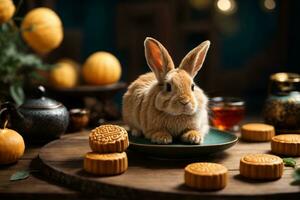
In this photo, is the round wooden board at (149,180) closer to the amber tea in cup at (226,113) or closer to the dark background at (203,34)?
the amber tea in cup at (226,113)

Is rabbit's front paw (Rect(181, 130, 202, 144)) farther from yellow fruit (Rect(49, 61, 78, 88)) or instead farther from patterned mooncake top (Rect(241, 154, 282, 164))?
yellow fruit (Rect(49, 61, 78, 88))

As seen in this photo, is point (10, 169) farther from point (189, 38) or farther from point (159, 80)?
point (189, 38)

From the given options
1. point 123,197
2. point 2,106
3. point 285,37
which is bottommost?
point 123,197

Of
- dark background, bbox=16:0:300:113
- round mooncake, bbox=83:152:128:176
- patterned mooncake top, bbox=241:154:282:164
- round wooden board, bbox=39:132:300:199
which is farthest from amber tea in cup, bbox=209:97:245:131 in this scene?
dark background, bbox=16:0:300:113

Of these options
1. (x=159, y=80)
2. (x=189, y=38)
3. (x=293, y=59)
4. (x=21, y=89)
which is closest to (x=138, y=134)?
(x=159, y=80)

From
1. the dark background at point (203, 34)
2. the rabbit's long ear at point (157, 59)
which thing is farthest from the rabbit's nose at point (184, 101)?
the dark background at point (203, 34)
